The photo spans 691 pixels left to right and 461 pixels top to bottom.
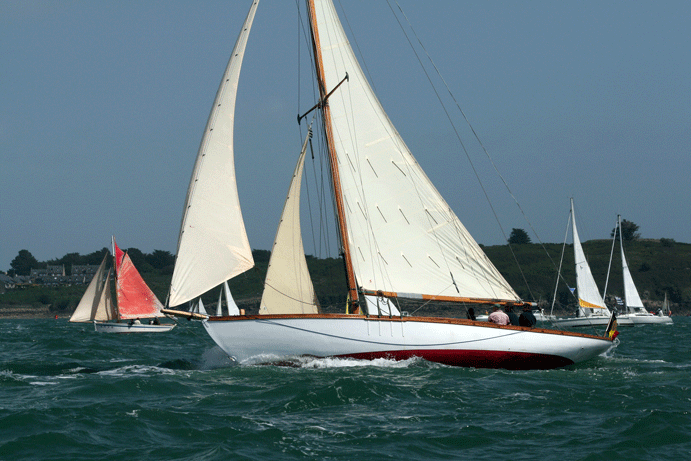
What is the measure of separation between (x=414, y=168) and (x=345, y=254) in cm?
316

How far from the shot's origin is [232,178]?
659 inches

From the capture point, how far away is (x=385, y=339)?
16.2m

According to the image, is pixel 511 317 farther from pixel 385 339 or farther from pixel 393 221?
pixel 393 221

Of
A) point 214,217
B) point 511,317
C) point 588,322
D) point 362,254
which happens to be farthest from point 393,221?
point 588,322

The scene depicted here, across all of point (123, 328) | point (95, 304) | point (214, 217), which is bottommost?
point (123, 328)

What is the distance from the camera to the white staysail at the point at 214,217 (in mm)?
16172

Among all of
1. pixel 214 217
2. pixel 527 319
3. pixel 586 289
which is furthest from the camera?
pixel 586 289

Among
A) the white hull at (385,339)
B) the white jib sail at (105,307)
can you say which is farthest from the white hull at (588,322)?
the white jib sail at (105,307)

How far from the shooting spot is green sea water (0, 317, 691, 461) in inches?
350

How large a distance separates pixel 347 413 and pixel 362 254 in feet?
24.4

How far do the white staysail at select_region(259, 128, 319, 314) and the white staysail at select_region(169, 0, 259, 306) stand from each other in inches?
79.7

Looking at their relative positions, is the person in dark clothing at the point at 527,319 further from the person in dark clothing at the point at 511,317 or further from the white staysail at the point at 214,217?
the white staysail at the point at 214,217

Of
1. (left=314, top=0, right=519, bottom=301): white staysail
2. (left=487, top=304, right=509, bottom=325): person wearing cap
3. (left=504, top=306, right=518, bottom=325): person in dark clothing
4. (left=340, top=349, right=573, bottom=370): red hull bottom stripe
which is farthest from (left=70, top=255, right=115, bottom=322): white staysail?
(left=487, top=304, right=509, bottom=325): person wearing cap

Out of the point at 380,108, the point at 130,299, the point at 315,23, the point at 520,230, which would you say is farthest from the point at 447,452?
the point at 520,230
